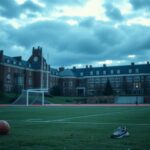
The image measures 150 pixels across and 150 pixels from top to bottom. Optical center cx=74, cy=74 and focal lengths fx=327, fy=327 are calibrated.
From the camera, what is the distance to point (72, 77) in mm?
107875

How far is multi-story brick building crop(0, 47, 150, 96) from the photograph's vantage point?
8312 cm

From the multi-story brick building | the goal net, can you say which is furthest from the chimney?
the goal net

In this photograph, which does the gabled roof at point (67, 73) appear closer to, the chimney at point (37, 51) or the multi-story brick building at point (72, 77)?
the multi-story brick building at point (72, 77)

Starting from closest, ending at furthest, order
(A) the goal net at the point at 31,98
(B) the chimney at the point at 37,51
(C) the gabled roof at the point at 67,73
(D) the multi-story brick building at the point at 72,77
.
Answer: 1. (A) the goal net at the point at 31,98
2. (D) the multi-story brick building at the point at 72,77
3. (B) the chimney at the point at 37,51
4. (C) the gabled roof at the point at 67,73

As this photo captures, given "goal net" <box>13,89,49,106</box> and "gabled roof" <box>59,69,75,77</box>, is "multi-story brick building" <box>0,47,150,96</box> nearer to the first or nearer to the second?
"gabled roof" <box>59,69,75,77</box>

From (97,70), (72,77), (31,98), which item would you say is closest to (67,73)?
(72,77)

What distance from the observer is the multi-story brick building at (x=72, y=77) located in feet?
273

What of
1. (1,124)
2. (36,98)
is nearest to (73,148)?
(1,124)

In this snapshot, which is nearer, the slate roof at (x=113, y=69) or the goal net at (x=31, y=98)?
the goal net at (x=31, y=98)

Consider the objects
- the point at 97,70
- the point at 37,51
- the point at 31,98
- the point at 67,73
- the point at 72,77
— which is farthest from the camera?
the point at 67,73

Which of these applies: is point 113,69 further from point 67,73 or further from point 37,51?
point 37,51

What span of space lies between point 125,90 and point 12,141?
95.4m

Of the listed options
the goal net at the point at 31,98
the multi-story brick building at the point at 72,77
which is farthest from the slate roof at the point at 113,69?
the goal net at the point at 31,98

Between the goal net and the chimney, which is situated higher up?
the chimney
